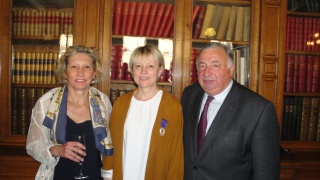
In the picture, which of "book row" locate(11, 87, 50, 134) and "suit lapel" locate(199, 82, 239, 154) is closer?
"suit lapel" locate(199, 82, 239, 154)

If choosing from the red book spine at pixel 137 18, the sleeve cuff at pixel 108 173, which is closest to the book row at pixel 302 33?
the red book spine at pixel 137 18

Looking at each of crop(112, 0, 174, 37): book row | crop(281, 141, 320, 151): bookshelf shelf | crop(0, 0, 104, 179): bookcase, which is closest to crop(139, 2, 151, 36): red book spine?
crop(112, 0, 174, 37): book row

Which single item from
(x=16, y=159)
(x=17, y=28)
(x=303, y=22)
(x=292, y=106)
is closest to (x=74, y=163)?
(x=16, y=159)

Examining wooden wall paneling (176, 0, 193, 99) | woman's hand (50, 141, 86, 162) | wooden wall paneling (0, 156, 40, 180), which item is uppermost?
wooden wall paneling (176, 0, 193, 99)

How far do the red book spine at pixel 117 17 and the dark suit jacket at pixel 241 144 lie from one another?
51.8 inches

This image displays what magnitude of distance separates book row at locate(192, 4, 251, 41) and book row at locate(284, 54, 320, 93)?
0.53m

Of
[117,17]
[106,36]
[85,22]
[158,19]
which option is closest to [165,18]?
[158,19]

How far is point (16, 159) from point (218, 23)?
2.16 meters

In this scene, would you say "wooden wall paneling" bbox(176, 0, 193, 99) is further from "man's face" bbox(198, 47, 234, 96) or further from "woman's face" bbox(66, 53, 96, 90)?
"woman's face" bbox(66, 53, 96, 90)

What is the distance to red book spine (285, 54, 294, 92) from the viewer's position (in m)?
2.77

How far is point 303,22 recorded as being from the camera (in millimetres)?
2795

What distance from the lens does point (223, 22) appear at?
276cm

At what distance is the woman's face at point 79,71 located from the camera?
1917mm

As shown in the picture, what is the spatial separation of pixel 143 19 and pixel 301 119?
1.82m
